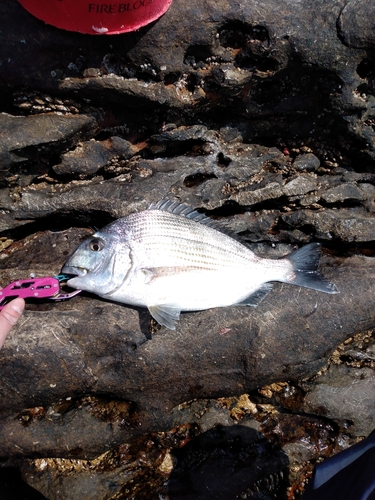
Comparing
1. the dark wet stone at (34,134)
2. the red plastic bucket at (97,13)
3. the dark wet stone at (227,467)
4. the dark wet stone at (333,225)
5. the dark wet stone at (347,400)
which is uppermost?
the red plastic bucket at (97,13)

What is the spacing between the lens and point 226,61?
3893 mm

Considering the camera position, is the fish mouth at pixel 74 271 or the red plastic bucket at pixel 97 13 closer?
the red plastic bucket at pixel 97 13

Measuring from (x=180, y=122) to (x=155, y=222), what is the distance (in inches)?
48.6

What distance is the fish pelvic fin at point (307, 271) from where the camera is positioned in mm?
3877

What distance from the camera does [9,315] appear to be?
3256 mm

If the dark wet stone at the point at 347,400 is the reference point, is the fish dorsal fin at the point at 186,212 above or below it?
above

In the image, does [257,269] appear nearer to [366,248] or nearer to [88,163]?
[366,248]

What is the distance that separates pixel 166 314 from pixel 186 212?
1009 millimetres

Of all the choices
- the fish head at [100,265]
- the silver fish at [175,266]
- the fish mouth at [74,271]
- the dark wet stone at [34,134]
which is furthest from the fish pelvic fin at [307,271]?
the dark wet stone at [34,134]

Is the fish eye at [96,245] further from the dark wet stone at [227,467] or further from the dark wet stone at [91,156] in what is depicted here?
the dark wet stone at [227,467]

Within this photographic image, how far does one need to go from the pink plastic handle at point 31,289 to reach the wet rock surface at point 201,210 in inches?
6.1

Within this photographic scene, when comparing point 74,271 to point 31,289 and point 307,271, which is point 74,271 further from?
point 307,271

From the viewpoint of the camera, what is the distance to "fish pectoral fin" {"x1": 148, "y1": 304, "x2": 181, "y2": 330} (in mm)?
3543

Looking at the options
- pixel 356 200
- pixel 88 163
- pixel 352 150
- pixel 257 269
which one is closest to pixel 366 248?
pixel 356 200
